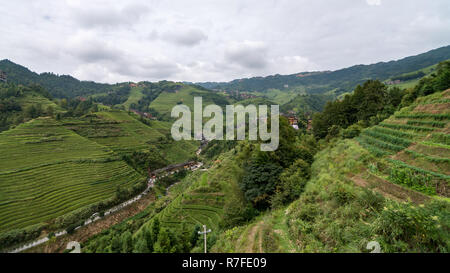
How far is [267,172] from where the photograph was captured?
51.3ft

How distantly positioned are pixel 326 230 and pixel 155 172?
5224cm

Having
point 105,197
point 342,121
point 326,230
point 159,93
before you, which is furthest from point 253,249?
point 159,93

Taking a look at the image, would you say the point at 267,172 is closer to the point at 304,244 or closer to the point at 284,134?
the point at 284,134

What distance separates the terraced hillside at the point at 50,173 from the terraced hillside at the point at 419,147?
45877mm

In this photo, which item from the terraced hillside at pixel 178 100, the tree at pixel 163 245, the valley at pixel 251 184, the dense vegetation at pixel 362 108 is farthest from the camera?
the terraced hillside at pixel 178 100

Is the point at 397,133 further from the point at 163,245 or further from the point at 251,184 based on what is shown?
the point at 163,245

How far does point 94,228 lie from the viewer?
3238 cm

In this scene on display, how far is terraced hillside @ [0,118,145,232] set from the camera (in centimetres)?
3023

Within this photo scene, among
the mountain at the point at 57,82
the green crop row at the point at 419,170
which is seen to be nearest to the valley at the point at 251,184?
the green crop row at the point at 419,170

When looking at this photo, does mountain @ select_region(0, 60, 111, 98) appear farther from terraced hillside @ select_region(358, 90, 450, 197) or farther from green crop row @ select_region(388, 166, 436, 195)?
green crop row @ select_region(388, 166, 436, 195)

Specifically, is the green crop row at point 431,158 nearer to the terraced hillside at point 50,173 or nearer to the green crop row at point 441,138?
the green crop row at point 441,138

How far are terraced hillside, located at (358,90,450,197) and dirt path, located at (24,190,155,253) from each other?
140ft

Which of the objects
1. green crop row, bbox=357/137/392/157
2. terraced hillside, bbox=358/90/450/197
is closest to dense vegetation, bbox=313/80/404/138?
terraced hillside, bbox=358/90/450/197

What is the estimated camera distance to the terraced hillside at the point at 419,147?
7633mm
